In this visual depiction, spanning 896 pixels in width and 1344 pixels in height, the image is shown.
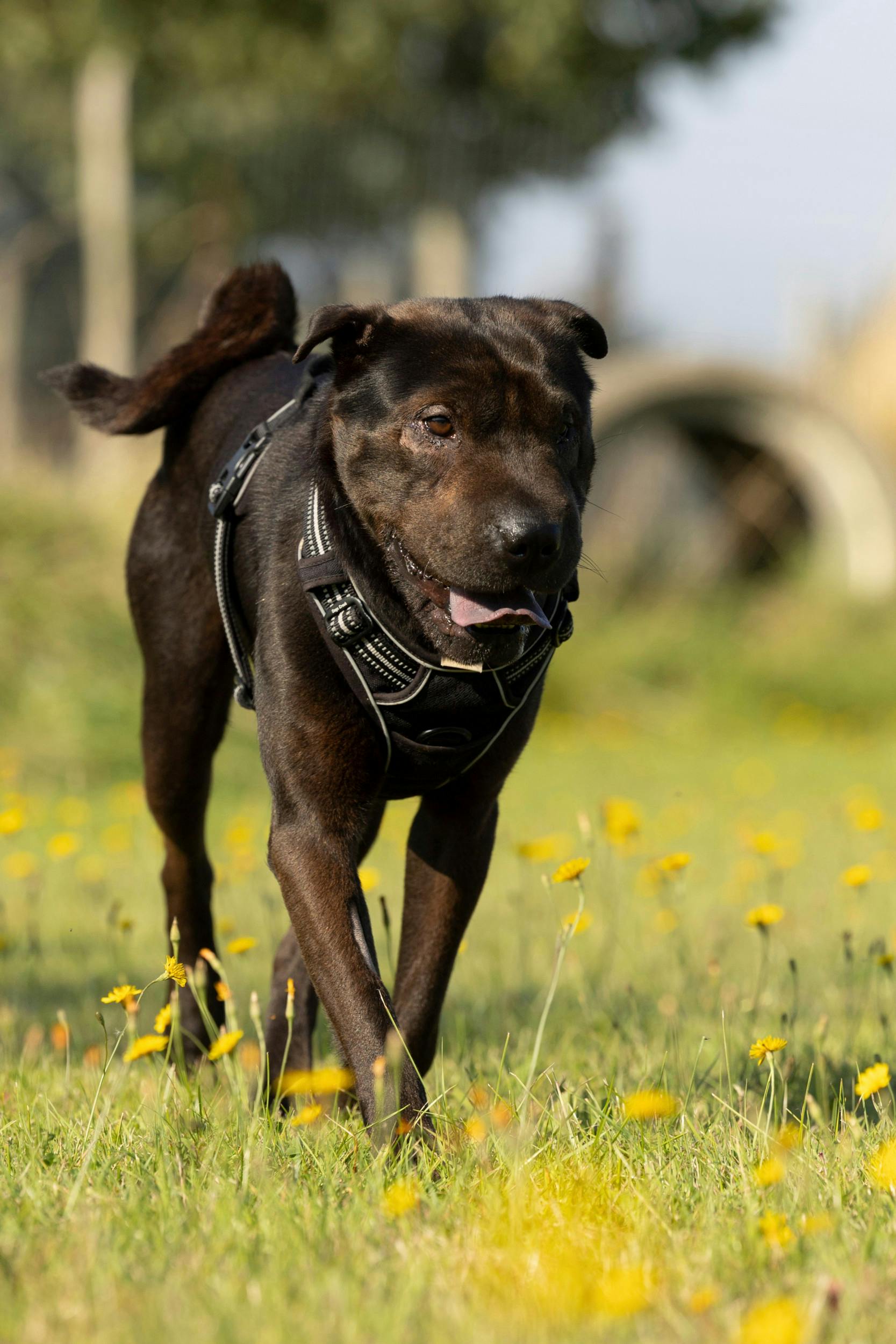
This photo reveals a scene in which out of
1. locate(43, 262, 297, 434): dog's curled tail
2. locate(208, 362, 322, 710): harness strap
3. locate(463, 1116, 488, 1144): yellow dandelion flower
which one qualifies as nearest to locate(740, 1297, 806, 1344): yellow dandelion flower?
locate(463, 1116, 488, 1144): yellow dandelion flower

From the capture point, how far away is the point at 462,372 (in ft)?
8.99

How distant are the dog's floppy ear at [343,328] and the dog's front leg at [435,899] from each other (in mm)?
882

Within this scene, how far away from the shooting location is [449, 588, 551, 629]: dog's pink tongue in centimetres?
268

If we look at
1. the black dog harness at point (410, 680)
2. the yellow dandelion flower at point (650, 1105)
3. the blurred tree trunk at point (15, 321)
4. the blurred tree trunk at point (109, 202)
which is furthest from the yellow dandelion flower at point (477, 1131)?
the blurred tree trunk at point (15, 321)

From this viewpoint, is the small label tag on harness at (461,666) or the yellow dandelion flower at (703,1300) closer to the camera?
the yellow dandelion flower at (703,1300)

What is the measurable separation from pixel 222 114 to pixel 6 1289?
22.9 m

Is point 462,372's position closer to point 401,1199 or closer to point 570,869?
point 570,869

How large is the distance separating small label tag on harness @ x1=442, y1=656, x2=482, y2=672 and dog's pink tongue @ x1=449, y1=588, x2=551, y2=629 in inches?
3.4

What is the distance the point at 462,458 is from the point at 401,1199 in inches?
51.5

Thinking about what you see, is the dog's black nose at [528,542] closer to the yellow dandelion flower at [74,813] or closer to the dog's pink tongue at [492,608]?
the dog's pink tongue at [492,608]

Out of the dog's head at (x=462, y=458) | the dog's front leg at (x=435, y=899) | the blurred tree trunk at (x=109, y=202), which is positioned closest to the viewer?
the dog's head at (x=462, y=458)

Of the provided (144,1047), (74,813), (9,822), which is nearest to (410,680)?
(144,1047)

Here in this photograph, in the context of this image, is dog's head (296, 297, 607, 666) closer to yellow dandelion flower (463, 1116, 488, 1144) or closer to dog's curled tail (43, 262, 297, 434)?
yellow dandelion flower (463, 1116, 488, 1144)

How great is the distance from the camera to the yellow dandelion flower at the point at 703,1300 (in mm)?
1685
